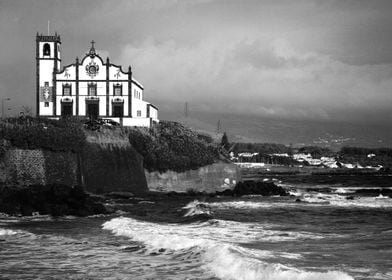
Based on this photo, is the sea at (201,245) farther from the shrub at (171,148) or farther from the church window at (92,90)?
the church window at (92,90)

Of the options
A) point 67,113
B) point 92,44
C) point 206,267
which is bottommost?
point 206,267

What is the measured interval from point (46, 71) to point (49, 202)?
102ft

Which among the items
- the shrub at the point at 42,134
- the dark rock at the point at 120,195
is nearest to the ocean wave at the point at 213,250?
the dark rock at the point at 120,195

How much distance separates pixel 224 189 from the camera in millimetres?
55188

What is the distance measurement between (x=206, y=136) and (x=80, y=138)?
18239 mm

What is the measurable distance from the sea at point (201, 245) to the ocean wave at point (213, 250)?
0.11 feet

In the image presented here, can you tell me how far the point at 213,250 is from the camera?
2084 cm

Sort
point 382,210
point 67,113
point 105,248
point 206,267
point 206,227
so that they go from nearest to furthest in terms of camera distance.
A: 1. point 206,267
2. point 105,248
3. point 206,227
4. point 382,210
5. point 67,113

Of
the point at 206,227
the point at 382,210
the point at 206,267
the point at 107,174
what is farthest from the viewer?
the point at 107,174

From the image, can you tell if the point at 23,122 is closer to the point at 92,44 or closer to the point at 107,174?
the point at 107,174

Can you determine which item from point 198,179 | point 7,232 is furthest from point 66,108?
point 7,232

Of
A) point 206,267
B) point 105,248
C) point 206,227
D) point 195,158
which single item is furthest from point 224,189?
point 206,267

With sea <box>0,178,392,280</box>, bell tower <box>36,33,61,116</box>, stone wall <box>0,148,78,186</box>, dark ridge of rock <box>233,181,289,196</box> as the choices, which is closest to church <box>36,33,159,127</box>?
bell tower <box>36,33,61,116</box>

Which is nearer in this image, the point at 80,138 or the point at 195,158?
the point at 80,138
